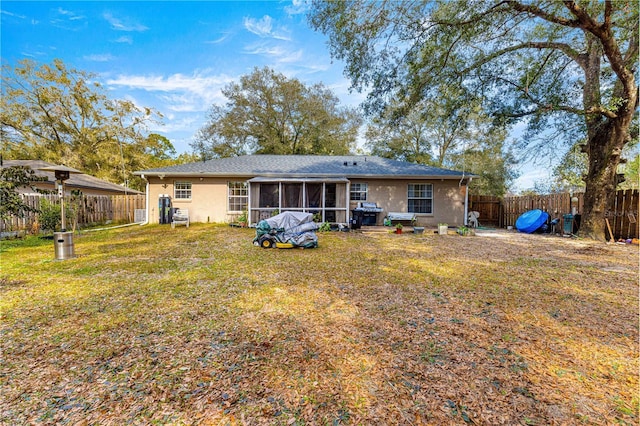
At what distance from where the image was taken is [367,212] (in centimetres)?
1211

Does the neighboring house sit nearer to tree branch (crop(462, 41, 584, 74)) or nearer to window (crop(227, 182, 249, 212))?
window (crop(227, 182, 249, 212))

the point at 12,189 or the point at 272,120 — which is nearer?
the point at 12,189

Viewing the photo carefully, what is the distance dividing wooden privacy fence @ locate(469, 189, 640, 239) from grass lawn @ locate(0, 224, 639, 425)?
606cm

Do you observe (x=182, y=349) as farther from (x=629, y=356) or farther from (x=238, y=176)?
(x=238, y=176)

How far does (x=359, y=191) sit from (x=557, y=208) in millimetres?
8323

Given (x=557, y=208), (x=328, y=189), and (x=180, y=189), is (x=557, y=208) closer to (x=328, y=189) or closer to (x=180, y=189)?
(x=328, y=189)

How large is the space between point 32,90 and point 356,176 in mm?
25640

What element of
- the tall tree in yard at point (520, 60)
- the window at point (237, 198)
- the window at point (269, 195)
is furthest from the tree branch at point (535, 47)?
the window at point (237, 198)

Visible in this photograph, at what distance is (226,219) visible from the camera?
1288 cm

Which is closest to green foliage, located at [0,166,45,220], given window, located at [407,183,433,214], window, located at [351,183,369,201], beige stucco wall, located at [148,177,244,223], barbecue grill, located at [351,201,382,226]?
beige stucco wall, located at [148,177,244,223]

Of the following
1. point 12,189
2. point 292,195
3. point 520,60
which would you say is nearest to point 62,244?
point 12,189

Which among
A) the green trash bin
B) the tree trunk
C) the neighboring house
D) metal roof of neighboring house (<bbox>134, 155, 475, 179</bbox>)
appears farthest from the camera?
the neighboring house

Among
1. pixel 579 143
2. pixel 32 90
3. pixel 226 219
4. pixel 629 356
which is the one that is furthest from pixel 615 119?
pixel 32 90

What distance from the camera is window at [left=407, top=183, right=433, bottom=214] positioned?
1287 centimetres
